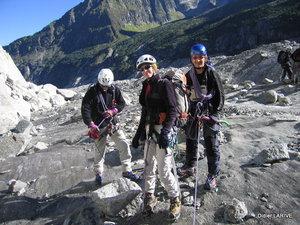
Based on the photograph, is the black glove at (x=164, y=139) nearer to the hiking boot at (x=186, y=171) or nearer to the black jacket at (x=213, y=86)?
the black jacket at (x=213, y=86)

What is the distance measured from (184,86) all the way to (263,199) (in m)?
2.54

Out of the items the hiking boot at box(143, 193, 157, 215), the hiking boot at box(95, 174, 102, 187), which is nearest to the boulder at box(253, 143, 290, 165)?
the hiking boot at box(143, 193, 157, 215)

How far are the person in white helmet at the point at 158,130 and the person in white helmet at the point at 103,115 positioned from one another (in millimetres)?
1775

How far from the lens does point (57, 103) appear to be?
34.6m

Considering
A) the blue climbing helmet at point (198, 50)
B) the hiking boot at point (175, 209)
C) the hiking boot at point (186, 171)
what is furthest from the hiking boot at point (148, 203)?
the blue climbing helmet at point (198, 50)

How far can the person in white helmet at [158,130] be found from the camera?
6771 mm

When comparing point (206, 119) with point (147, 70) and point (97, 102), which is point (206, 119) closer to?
point (147, 70)

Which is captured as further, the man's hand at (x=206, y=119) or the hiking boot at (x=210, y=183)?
the hiking boot at (x=210, y=183)

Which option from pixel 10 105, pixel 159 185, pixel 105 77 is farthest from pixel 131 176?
pixel 10 105

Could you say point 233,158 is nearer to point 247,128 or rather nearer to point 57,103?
point 247,128

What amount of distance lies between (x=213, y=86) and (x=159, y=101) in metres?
1.16

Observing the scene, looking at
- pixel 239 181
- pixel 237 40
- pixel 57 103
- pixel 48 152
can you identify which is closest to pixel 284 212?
pixel 239 181

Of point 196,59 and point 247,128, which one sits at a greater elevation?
point 196,59

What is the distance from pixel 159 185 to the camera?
830 cm
